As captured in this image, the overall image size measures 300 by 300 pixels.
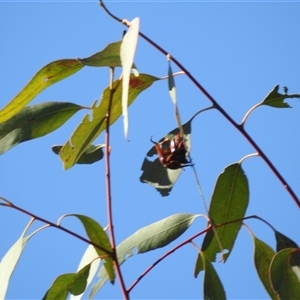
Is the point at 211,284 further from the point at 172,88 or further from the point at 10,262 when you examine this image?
the point at 172,88

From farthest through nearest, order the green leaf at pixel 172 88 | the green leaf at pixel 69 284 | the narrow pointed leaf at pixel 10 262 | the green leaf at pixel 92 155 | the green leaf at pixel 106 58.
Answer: the green leaf at pixel 92 155 → the green leaf at pixel 69 284 → the narrow pointed leaf at pixel 10 262 → the green leaf at pixel 106 58 → the green leaf at pixel 172 88

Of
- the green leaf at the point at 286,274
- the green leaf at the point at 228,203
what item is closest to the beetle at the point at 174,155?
the green leaf at the point at 228,203

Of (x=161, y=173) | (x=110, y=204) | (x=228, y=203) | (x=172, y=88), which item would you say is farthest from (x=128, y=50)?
(x=228, y=203)

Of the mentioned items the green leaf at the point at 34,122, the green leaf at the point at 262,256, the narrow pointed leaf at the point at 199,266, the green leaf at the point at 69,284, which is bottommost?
the green leaf at the point at 262,256

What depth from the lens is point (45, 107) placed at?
1.35 meters

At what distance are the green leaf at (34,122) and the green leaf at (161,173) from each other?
182 millimetres

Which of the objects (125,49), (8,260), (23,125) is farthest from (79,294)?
(125,49)

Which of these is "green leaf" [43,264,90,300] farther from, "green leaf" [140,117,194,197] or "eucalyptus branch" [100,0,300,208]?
"eucalyptus branch" [100,0,300,208]

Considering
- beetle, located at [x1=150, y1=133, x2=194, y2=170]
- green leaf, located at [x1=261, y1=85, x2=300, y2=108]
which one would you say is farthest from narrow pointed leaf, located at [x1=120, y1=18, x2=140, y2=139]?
green leaf, located at [x1=261, y1=85, x2=300, y2=108]

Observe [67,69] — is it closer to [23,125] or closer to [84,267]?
[23,125]

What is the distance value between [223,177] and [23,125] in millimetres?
422

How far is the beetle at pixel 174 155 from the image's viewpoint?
1.24 metres

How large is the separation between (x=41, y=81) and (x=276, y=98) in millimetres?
476

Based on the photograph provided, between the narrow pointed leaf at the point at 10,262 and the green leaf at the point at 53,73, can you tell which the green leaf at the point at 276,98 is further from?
the narrow pointed leaf at the point at 10,262
